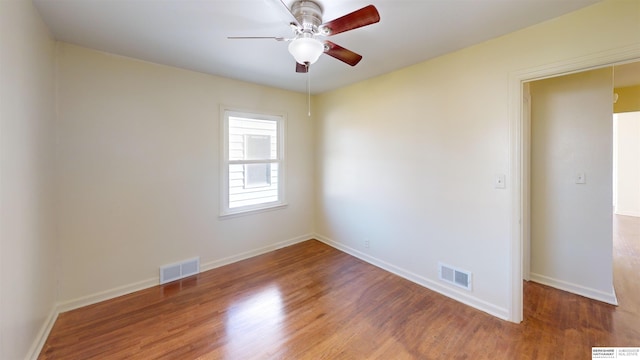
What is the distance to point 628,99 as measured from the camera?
12.0 feet

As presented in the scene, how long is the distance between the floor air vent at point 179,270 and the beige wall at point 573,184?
398cm

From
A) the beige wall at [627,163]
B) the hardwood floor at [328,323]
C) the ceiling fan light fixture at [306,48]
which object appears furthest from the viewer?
the beige wall at [627,163]

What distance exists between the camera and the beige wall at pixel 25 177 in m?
1.35

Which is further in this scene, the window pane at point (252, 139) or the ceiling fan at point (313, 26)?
the window pane at point (252, 139)

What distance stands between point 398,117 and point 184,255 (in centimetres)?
309

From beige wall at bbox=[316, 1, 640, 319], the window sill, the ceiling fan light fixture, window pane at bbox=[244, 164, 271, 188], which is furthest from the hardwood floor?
the ceiling fan light fixture

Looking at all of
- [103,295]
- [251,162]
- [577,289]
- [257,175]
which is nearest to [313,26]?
[251,162]

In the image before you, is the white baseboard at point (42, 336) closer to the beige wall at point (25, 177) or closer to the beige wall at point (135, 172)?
the beige wall at point (25, 177)

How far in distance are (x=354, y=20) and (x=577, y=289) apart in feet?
11.1

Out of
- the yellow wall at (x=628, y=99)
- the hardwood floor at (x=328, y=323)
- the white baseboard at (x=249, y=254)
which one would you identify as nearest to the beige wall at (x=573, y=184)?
the hardwood floor at (x=328, y=323)

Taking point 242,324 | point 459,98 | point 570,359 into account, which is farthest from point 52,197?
point 570,359

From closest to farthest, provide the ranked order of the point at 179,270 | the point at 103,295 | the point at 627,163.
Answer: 1. the point at 103,295
2. the point at 179,270
3. the point at 627,163

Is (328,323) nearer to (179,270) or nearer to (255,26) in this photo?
(179,270)

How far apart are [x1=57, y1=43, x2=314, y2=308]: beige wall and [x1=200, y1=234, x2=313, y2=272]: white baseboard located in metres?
0.02
